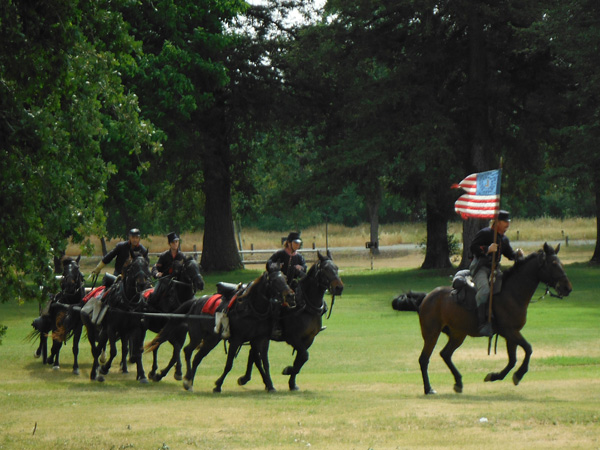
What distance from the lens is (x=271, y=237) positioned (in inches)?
4033

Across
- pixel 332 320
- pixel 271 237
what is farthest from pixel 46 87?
pixel 271 237

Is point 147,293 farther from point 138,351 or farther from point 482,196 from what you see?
point 482,196

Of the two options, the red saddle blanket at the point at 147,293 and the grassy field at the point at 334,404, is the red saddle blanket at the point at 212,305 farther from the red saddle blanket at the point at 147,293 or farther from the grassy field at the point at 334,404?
the red saddle blanket at the point at 147,293

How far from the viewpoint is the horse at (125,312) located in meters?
18.9

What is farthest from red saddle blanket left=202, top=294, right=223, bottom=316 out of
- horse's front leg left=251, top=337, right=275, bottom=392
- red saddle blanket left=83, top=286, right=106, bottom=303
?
red saddle blanket left=83, top=286, right=106, bottom=303

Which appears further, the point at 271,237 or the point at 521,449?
the point at 271,237

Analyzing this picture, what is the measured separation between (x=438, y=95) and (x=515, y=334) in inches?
1298

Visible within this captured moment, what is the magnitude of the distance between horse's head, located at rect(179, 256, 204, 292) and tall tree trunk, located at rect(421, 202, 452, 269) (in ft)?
115

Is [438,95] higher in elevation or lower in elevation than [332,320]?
higher

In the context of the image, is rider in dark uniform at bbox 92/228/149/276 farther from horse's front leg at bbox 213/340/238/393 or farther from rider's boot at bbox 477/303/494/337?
rider's boot at bbox 477/303/494/337

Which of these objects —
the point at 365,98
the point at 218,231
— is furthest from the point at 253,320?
the point at 218,231

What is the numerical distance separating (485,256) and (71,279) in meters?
8.59

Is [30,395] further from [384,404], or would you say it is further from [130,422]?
[384,404]

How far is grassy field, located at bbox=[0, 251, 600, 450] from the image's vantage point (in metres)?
11.3
